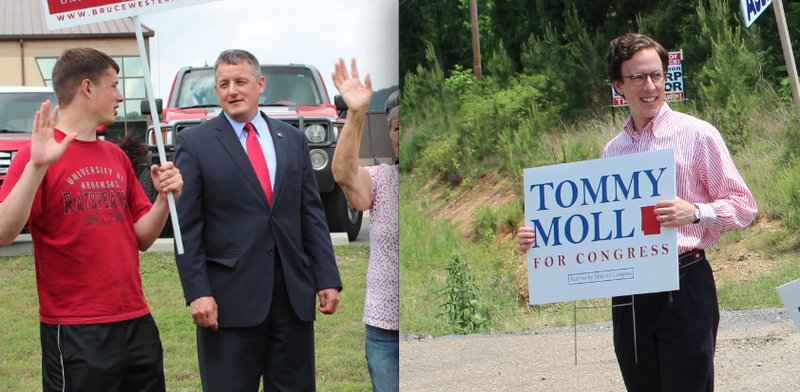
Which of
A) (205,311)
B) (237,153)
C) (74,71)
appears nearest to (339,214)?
(237,153)

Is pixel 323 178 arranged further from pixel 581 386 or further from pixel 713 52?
pixel 713 52

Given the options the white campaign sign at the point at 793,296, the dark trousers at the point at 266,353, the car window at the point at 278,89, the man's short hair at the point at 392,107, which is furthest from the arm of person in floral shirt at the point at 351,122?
the car window at the point at 278,89

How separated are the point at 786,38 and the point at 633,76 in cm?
76

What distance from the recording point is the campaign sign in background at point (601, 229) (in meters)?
2.76

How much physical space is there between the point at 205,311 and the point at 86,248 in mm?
474

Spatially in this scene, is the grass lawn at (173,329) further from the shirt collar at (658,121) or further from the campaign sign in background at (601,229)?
the shirt collar at (658,121)

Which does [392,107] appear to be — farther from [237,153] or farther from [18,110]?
[18,110]

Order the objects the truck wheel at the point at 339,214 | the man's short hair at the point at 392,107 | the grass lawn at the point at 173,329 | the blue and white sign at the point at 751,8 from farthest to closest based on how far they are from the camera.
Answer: the truck wheel at the point at 339,214, the grass lawn at the point at 173,329, the blue and white sign at the point at 751,8, the man's short hair at the point at 392,107

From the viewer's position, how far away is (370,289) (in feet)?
10.4

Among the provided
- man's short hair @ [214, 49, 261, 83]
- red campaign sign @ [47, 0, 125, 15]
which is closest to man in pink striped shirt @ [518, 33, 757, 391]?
man's short hair @ [214, 49, 261, 83]

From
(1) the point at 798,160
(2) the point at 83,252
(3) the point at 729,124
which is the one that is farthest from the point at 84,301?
(3) the point at 729,124

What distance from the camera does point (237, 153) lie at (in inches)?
117

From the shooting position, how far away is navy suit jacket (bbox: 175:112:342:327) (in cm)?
288

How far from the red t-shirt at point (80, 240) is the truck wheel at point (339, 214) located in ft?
12.0
